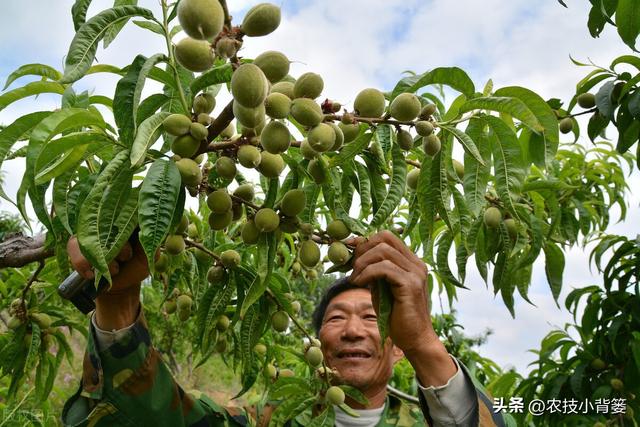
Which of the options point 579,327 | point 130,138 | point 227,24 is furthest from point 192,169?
point 579,327

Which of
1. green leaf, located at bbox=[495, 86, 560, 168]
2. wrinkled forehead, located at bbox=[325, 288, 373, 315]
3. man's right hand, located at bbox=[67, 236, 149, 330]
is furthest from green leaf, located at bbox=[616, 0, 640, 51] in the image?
wrinkled forehead, located at bbox=[325, 288, 373, 315]

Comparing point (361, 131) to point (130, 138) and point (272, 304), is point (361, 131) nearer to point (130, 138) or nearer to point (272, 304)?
point (130, 138)

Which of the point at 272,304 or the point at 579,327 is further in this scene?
the point at 579,327

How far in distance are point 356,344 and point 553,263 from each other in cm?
77

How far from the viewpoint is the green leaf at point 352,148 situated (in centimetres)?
106

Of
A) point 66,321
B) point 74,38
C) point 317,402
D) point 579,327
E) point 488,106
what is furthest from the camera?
point 579,327

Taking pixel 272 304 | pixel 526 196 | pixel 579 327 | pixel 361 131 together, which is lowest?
pixel 272 304

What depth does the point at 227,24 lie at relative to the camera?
0.91 metres

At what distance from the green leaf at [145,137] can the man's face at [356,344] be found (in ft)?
4.42

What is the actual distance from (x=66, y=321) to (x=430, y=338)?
111 cm

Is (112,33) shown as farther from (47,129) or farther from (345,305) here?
(345,305)

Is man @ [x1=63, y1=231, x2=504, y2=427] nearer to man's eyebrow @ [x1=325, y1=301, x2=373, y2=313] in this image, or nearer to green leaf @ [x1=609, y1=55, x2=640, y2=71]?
man's eyebrow @ [x1=325, y1=301, x2=373, y2=313]

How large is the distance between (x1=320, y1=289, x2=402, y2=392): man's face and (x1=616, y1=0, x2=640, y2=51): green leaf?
→ 1.21 metres

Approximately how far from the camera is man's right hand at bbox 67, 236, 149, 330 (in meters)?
1.11
